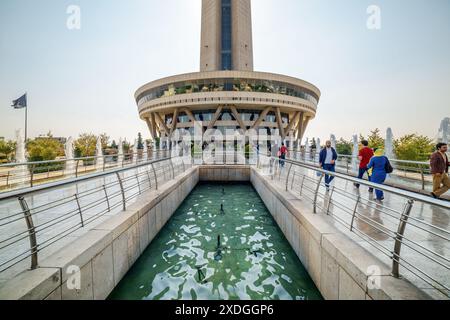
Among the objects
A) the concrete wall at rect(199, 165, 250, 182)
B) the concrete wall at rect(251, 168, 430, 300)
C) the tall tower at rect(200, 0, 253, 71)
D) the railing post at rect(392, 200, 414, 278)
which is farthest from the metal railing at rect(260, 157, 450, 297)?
the tall tower at rect(200, 0, 253, 71)

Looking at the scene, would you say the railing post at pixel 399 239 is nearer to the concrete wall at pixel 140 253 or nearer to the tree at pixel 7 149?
the concrete wall at pixel 140 253

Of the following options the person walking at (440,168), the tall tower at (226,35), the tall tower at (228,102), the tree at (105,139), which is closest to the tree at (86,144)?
the tree at (105,139)

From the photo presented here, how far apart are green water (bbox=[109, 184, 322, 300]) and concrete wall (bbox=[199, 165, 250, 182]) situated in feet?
25.3

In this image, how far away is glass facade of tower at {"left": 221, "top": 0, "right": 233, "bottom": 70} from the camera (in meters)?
69.8

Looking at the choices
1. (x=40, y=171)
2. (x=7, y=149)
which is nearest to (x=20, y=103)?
(x=7, y=149)

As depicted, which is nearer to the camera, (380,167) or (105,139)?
(380,167)

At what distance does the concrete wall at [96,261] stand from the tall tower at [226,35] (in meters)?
66.9

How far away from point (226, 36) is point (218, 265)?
76.0m

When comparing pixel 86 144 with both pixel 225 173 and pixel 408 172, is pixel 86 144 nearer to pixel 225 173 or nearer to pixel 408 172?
pixel 225 173

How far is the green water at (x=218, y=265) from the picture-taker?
4.29 m

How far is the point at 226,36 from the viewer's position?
230 ft
